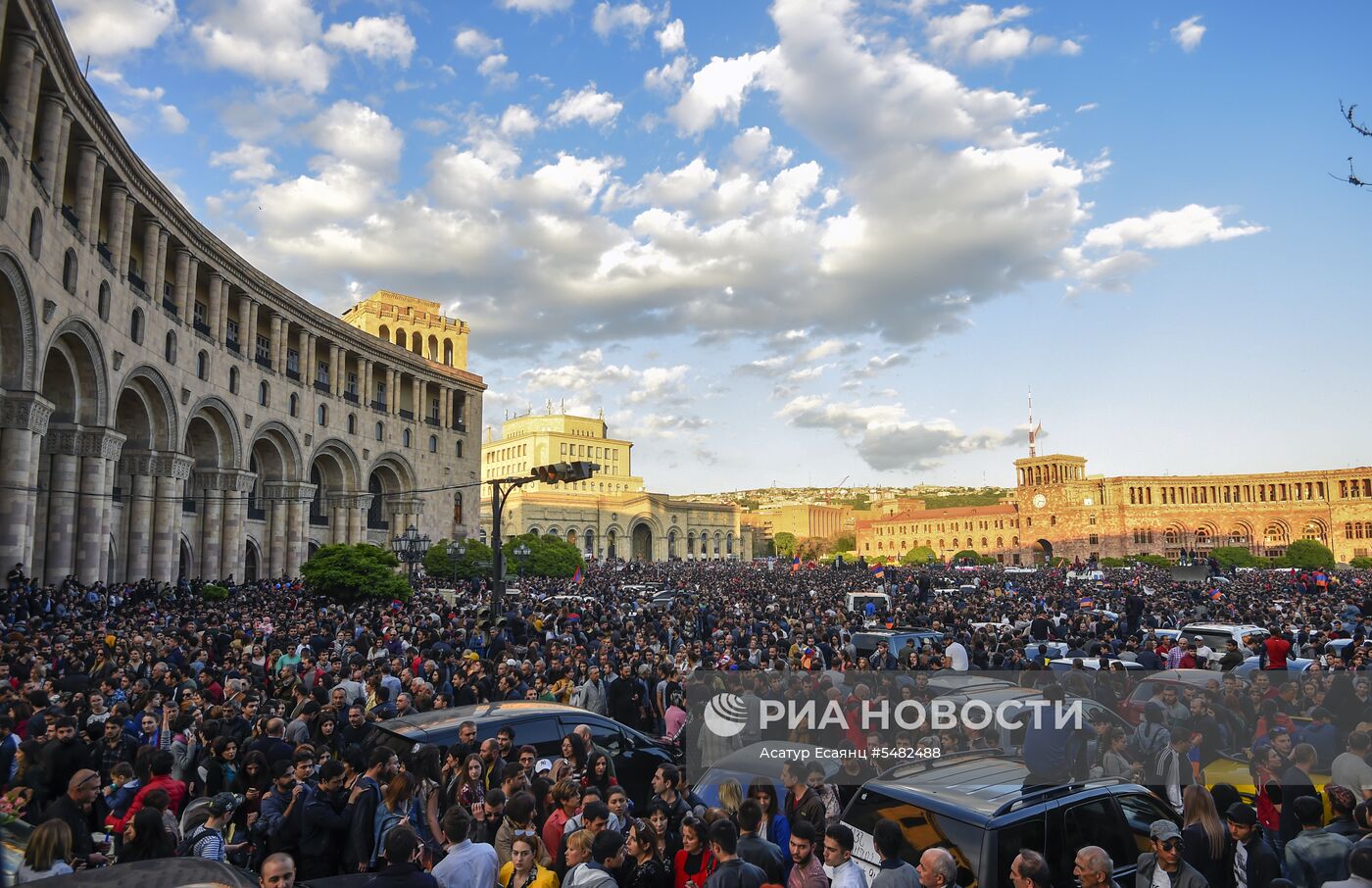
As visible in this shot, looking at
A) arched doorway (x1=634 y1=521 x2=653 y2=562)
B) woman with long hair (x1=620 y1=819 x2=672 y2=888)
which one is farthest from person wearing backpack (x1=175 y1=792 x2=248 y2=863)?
arched doorway (x1=634 y1=521 x2=653 y2=562)

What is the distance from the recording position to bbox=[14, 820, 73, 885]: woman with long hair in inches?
170

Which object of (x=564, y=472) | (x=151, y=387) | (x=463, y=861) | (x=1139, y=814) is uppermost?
(x=151, y=387)

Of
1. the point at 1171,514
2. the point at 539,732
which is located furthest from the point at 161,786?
the point at 1171,514

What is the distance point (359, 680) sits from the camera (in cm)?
1153

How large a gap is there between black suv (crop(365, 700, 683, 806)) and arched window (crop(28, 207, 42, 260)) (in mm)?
18124

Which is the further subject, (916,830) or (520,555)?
(520,555)

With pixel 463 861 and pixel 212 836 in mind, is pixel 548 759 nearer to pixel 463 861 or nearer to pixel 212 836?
pixel 463 861

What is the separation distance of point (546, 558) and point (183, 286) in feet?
84.2

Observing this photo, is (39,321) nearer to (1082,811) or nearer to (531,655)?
(531,655)

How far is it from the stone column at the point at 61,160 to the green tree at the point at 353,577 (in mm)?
12256

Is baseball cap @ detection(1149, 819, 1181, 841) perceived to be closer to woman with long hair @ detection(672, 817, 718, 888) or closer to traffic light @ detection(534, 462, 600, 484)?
woman with long hair @ detection(672, 817, 718, 888)

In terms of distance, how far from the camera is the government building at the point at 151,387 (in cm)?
2008

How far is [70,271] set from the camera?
870 inches

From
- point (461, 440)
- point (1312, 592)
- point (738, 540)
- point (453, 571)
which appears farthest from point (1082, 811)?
point (738, 540)
